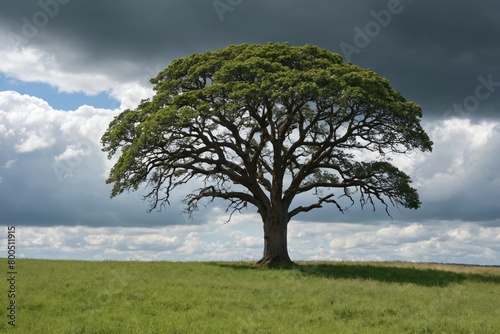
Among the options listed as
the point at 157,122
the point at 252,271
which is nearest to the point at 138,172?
the point at 157,122

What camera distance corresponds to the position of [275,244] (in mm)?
38062

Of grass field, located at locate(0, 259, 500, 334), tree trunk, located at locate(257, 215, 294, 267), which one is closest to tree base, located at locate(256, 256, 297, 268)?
tree trunk, located at locate(257, 215, 294, 267)

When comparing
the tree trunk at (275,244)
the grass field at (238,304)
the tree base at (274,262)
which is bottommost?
the grass field at (238,304)

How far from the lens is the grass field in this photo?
16.9m

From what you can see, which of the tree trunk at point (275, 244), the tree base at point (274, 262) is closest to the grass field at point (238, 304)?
the tree base at point (274, 262)

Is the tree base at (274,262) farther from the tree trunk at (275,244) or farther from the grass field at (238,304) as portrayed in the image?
the grass field at (238,304)

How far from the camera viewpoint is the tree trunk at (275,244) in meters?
38.0

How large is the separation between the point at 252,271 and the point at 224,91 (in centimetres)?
1162

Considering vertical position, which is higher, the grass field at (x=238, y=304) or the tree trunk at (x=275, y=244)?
the tree trunk at (x=275, y=244)

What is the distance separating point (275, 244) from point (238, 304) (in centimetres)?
1771

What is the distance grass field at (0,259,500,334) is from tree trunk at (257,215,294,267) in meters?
5.91

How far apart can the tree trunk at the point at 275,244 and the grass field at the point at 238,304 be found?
19.4ft

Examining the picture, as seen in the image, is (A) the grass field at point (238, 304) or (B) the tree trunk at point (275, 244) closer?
(A) the grass field at point (238, 304)

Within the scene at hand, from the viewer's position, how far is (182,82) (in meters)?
38.6
